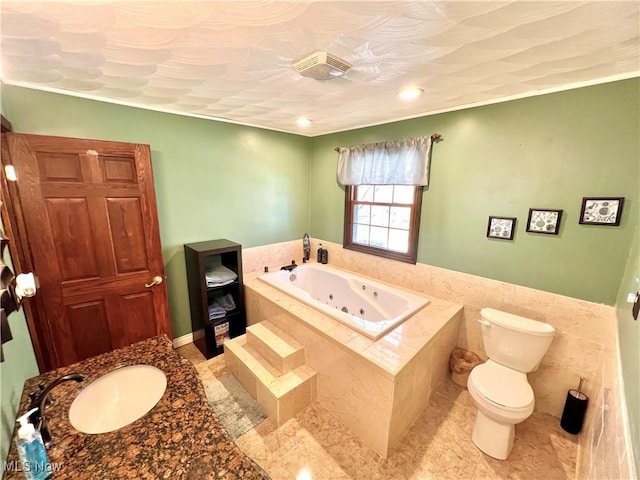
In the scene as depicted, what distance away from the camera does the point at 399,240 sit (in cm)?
277

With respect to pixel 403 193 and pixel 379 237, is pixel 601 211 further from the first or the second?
pixel 379 237

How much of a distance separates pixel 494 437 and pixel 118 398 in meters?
2.21

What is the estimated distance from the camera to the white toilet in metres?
1.56

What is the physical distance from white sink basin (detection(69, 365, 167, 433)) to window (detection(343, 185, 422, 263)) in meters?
2.34

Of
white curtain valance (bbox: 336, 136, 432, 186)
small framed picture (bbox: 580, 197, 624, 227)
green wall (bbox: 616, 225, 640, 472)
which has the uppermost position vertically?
white curtain valance (bbox: 336, 136, 432, 186)

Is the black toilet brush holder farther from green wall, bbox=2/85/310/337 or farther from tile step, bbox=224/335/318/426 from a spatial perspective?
green wall, bbox=2/85/310/337

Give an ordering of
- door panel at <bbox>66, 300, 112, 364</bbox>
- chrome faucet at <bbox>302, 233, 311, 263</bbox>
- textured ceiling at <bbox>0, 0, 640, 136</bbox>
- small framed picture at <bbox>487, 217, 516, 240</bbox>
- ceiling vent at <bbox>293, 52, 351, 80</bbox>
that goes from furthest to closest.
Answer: chrome faucet at <bbox>302, 233, 311, 263</bbox> → small framed picture at <bbox>487, 217, 516, 240</bbox> → door panel at <bbox>66, 300, 112, 364</bbox> → ceiling vent at <bbox>293, 52, 351, 80</bbox> → textured ceiling at <bbox>0, 0, 640, 136</bbox>

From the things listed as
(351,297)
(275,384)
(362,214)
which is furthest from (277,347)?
(362,214)

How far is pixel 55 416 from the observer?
0.95 m

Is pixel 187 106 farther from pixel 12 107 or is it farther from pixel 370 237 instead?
pixel 370 237

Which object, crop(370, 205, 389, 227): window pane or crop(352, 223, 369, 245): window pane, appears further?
crop(352, 223, 369, 245): window pane

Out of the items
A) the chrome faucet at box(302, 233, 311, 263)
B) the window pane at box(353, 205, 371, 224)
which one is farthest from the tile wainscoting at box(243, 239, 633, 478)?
the chrome faucet at box(302, 233, 311, 263)

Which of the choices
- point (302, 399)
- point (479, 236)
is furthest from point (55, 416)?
point (479, 236)

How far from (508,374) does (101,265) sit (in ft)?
10.3
